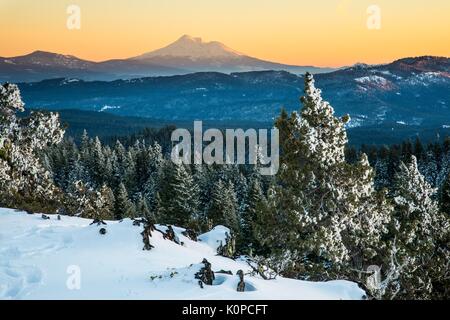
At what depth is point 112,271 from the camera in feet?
44.3

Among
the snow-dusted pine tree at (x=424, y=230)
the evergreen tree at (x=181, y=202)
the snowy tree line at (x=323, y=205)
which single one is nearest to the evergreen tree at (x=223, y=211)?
the evergreen tree at (x=181, y=202)

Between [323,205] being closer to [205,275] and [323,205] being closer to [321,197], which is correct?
[321,197]

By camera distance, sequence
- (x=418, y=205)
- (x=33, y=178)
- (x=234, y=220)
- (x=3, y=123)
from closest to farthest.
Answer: (x=418, y=205) → (x=3, y=123) → (x=33, y=178) → (x=234, y=220)

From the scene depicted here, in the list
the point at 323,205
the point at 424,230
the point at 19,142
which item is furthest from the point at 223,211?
the point at 323,205

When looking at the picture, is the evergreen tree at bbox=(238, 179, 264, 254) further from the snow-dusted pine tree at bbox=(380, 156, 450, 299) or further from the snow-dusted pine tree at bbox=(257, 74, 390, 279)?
the snow-dusted pine tree at bbox=(257, 74, 390, 279)

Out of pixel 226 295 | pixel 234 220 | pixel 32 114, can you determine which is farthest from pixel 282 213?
pixel 234 220

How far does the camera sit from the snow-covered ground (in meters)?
11.9

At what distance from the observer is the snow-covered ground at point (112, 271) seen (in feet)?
39.1

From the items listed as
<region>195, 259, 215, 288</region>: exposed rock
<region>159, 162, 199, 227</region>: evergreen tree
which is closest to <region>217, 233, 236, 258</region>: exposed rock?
<region>195, 259, 215, 288</region>: exposed rock

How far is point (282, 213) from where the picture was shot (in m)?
21.8

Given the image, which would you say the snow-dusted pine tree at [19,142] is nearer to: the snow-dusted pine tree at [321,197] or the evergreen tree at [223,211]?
the snow-dusted pine tree at [321,197]

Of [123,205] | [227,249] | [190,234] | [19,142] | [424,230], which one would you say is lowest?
[123,205]
